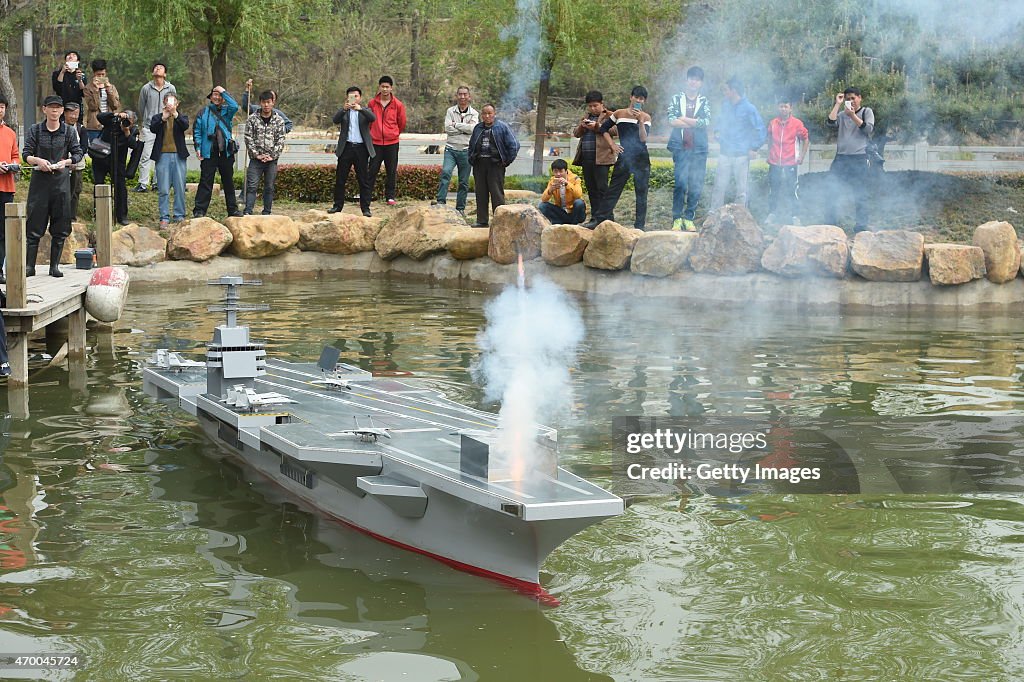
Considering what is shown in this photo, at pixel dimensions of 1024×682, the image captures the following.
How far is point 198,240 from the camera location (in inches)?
678

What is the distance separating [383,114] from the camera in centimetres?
1831

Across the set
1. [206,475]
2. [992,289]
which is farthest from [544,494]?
[992,289]

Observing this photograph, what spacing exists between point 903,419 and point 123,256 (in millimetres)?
10985

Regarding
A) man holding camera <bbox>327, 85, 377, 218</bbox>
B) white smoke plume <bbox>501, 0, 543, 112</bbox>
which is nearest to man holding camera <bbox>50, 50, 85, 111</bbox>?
man holding camera <bbox>327, 85, 377, 218</bbox>

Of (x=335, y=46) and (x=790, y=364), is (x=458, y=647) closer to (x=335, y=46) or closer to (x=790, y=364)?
(x=790, y=364)

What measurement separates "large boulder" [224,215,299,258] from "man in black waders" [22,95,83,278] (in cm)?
484

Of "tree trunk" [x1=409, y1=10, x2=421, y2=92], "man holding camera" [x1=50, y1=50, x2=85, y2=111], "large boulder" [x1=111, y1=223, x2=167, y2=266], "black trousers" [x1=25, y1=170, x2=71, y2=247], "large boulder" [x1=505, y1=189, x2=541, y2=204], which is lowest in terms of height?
"large boulder" [x1=111, y1=223, x2=167, y2=266]

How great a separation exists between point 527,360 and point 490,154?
6008 mm

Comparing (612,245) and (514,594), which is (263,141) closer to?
(612,245)

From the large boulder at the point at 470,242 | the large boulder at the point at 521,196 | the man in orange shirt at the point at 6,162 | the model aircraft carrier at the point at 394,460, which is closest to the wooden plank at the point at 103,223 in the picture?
the man in orange shirt at the point at 6,162

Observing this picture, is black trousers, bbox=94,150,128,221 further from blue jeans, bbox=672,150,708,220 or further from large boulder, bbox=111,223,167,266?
blue jeans, bbox=672,150,708,220

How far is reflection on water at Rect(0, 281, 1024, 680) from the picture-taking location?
225 inches

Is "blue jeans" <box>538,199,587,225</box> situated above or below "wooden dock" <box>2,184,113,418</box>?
above
